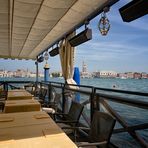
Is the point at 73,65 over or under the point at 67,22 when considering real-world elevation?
under

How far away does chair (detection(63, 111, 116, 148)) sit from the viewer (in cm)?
215

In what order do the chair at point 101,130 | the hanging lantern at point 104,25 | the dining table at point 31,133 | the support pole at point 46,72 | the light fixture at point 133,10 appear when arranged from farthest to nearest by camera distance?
the support pole at point 46,72
the hanging lantern at point 104,25
the light fixture at point 133,10
the chair at point 101,130
the dining table at point 31,133

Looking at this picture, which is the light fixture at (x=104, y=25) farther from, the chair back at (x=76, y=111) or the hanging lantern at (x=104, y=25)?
the chair back at (x=76, y=111)

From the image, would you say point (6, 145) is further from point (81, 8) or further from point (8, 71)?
point (8, 71)

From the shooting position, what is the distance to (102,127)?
2355mm

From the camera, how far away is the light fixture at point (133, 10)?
9.74 feet

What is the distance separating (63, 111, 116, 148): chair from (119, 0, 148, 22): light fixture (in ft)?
5.03

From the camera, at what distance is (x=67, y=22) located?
237 inches

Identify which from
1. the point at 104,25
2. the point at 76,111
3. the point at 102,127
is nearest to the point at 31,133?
the point at 102,127

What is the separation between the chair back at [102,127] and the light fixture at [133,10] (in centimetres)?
153

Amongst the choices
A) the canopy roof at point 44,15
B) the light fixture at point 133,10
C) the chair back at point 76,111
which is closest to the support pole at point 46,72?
the canopy roof at point 44,15

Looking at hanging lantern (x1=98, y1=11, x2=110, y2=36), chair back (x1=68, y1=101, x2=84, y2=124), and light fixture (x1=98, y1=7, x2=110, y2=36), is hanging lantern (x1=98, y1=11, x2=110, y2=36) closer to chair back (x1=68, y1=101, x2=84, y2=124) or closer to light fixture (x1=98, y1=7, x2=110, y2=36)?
light fixture (x1=98, y1=7, x2=110, y2=36)

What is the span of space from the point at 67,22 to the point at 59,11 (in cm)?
101

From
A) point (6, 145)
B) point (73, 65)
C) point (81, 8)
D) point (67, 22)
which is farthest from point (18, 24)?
point (6, 145)
